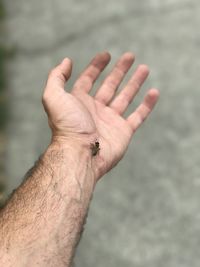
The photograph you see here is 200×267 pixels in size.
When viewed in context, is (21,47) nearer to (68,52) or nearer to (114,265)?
(68,52)

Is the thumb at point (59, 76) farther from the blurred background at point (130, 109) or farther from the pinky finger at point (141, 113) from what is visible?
the blurred background at point (130, 109)

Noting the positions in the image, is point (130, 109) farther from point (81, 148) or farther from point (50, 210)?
point (50, 210)

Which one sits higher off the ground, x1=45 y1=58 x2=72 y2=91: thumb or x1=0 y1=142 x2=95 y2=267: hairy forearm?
x1=45 y1=58 x2=72 y2=91: thumb

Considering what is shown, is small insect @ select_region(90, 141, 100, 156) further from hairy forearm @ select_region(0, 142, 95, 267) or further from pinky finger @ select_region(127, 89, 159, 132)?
pinky finger @ select_region(127, 89, 159, 132)

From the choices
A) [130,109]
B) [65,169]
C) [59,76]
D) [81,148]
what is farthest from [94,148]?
[130,109]

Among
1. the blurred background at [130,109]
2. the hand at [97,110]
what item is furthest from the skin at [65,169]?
the blurred background at [130,109]

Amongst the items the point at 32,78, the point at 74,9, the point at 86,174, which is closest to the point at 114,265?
the point at 86,174

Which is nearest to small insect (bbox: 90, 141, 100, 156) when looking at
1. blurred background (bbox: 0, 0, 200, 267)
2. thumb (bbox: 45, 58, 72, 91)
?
thumb (bbox: 45, 58, 72, 91)
